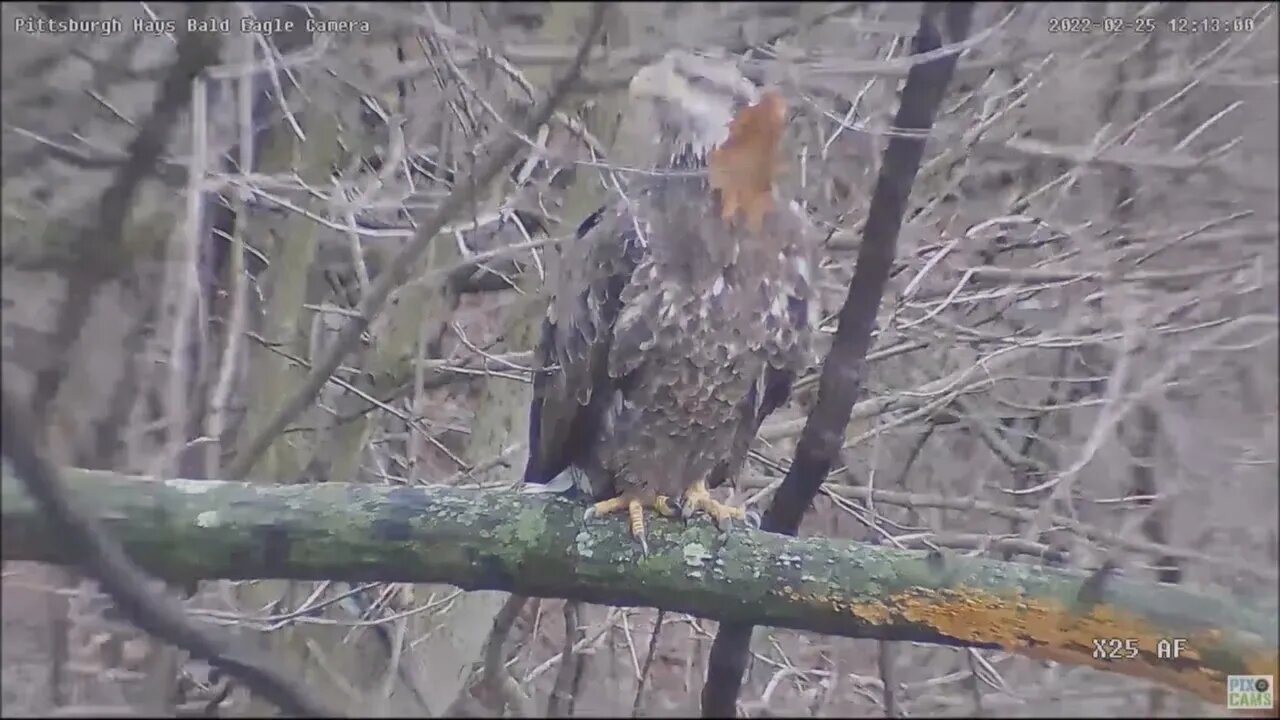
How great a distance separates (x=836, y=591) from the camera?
3.00 feet

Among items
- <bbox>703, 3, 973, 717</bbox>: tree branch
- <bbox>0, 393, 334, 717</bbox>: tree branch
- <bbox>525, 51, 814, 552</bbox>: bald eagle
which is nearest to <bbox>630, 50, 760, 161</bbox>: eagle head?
<bbox>525, 51, 814, 552</bbox>: bald eagle

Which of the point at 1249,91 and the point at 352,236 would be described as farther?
the point at 352,236

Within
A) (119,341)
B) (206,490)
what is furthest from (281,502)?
(119,341)

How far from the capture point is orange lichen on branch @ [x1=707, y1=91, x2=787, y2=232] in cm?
88

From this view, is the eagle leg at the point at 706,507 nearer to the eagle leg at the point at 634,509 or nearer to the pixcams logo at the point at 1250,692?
the eagle leg at the point at 634,509

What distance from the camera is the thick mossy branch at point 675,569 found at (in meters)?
0.78

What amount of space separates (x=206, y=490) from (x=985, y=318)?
3.09ft

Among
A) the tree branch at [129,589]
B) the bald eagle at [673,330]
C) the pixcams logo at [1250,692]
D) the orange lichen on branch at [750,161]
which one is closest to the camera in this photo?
the tree branch at [129,589]

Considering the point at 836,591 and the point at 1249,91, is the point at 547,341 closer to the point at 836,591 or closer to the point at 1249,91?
the point at 836,591

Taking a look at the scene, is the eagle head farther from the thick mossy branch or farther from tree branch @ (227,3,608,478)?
the thick mossy branch

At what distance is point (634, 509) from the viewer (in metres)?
1.11

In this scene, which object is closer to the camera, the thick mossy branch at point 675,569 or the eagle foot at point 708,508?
the thick mossy branch at point 675,569

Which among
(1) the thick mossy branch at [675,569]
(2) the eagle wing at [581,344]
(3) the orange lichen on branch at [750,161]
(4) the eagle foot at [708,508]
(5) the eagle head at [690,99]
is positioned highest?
(5) the eagle head at [690,99]

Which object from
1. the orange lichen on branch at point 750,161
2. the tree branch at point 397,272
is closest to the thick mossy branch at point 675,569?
the tree branch at point 397,272
